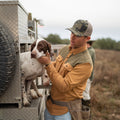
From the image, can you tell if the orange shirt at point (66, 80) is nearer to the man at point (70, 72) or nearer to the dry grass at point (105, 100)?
the man at point (70, 72)

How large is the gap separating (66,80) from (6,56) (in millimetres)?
787

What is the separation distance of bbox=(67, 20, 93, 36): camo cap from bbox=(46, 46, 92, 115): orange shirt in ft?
0.70

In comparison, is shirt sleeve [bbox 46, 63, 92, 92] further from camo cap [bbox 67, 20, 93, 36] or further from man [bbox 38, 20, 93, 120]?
camo cap [bbox 67, 20, 93, 36]

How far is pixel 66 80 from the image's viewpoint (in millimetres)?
1938

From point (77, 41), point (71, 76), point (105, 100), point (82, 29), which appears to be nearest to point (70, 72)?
point (71, 76)

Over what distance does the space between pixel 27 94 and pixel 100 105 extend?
11.4ft

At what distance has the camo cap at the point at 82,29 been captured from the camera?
6.43 feet

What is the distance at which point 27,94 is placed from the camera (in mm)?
2168

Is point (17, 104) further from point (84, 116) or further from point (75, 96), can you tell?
point (84, 116)

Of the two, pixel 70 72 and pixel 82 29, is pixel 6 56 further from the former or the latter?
pixel 82 29

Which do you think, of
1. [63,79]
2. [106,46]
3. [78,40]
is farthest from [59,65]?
[106,46]

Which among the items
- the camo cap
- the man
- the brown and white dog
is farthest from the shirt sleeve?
the camo cap

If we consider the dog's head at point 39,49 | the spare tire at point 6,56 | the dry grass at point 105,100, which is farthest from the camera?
the dry grass at point 105,100

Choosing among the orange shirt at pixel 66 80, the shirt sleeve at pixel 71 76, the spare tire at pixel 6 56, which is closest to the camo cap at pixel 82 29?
the orange shirt at pixel 66 80
